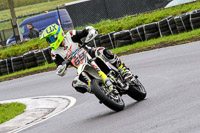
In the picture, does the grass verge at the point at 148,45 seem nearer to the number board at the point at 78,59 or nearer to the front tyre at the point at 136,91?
the front tyre at the point at 136,91

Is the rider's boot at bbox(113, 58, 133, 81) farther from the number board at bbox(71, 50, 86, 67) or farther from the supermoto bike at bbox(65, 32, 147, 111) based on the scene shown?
the number board at bbox(71, 50, 86, 67)

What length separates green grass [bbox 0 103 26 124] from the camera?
435 inches

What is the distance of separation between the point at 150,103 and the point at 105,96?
3.22ft

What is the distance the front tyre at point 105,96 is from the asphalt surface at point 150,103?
5.8 inches

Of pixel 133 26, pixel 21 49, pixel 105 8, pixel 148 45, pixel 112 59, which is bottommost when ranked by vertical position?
pixel 21 49

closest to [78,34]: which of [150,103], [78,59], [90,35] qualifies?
[90,35]

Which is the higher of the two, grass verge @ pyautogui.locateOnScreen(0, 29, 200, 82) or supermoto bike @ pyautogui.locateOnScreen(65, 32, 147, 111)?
supermoto bike @ pyautogui.locateOnScreen(65, 32, 147, 111)

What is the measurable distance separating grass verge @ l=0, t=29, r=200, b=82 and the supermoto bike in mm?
9036

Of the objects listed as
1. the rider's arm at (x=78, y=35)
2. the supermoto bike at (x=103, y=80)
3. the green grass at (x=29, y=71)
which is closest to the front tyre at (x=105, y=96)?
the supermoto bike at (x=103, y=80)

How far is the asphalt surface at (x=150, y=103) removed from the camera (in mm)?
6637

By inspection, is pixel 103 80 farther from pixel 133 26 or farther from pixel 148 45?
pixel 133 26

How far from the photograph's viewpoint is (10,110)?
472 inches

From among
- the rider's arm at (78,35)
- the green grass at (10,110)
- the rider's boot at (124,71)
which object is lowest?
the green grass at (10,110)

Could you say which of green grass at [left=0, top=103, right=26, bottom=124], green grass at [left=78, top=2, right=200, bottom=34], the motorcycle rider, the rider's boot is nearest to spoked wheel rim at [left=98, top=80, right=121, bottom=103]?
the motorcycle rider
